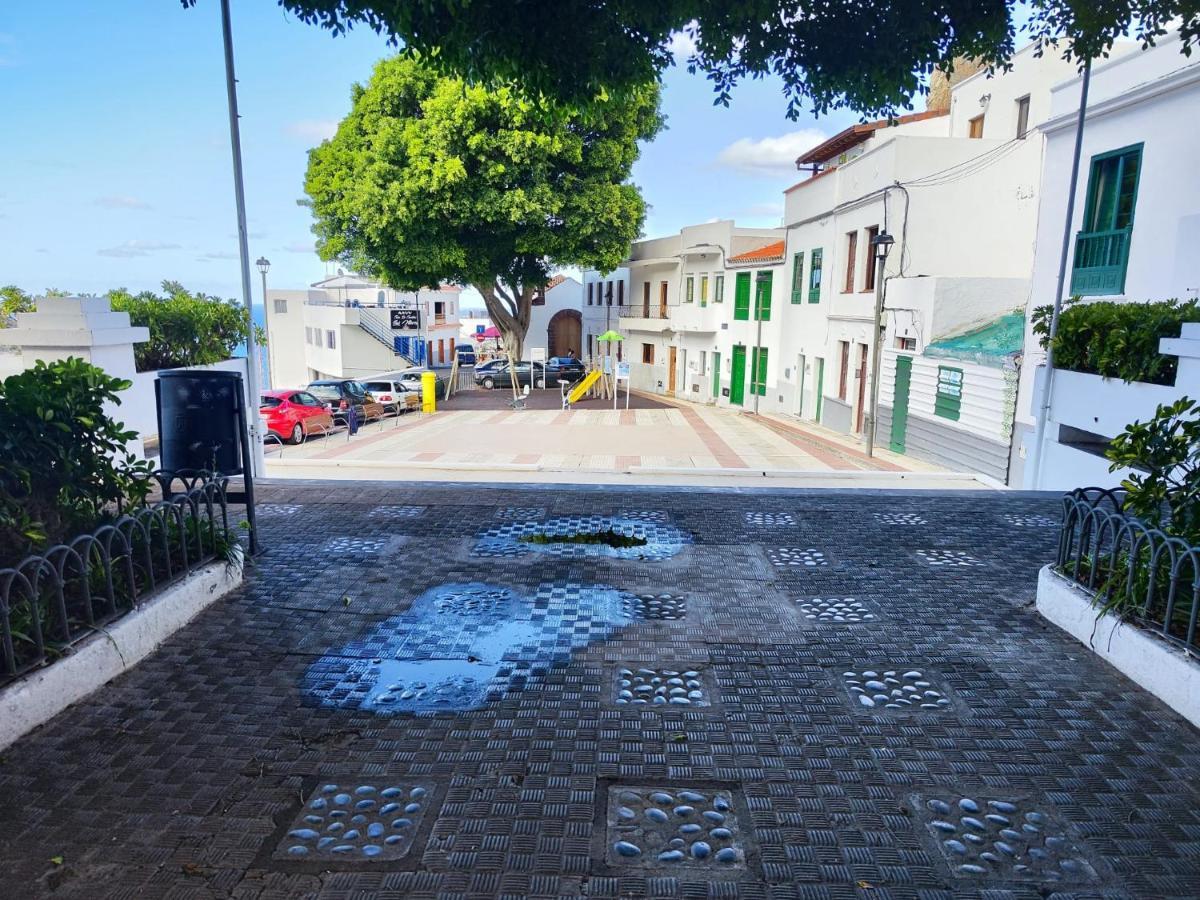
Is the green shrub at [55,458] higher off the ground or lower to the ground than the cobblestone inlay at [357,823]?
higher

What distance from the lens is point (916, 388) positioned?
18703mm

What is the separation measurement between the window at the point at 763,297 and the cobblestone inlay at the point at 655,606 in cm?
2537

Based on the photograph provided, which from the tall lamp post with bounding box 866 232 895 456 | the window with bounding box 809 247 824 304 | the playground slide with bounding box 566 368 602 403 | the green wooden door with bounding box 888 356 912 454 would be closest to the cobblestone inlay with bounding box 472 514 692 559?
the tall lamp post with bounding box 866 232 895 456

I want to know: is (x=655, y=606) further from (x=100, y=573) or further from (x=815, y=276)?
(x=815, y=276)

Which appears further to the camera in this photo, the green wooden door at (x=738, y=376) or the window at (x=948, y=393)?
the green wooden door at (x=738, y=376)

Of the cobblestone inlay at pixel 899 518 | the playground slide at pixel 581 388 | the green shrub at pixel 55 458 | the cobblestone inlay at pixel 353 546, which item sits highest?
the green shrub at pixel 55 458

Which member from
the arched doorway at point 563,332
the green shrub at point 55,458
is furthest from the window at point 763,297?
the green shrub at point 55,458

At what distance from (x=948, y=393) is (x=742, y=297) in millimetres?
15140

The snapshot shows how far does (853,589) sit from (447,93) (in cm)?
2527

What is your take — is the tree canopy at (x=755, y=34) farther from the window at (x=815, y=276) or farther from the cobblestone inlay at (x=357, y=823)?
the window at (x=815, y=276)

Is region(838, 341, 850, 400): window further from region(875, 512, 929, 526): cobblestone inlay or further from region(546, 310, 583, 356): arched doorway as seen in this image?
region(546, 310, 583, 356): arched doorway

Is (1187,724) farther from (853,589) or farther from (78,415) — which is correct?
(78,415)

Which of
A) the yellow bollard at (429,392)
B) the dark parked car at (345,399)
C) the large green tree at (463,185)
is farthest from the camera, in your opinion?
the yellow bollard at (429,392)

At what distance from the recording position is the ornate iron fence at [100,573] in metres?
3.58
